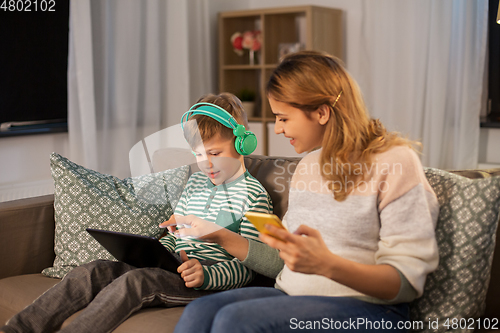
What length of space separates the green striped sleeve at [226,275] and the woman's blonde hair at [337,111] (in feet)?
1.24

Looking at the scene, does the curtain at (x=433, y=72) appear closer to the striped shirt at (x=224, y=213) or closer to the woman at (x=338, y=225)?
the striped shirt at (x=224, y=213)

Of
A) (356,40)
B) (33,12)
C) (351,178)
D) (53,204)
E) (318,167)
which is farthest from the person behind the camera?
(356,40)

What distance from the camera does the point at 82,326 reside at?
46.2 inches

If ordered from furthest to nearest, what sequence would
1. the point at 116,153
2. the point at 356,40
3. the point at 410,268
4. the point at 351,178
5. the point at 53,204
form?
the point at 356,40, the point at 116,153, the point at 53,204, the point at 351,178, the point at 410,268

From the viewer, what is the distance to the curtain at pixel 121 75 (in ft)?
9.52

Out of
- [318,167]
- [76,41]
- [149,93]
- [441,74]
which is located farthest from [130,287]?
[441,74]

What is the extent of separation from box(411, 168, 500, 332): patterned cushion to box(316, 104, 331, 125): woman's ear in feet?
1.09

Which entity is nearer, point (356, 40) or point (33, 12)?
point (33, 12)

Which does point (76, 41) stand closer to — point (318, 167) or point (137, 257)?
point (137, 257)

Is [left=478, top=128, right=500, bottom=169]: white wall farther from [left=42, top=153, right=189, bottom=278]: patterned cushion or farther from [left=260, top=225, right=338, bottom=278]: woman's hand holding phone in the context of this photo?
[left=260, top=225, right=338, bottom=278]: woman's hand holding phone

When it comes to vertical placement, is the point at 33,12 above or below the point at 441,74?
above

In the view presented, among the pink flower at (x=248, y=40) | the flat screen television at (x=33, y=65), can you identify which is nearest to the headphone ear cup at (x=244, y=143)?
the flat screen television at (x=33, y=65)

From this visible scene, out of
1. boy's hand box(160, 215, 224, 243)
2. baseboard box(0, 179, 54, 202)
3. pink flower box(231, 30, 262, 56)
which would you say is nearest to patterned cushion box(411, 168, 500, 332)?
boy's hand box(160, 215, 224, 243)

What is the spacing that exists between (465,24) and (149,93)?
1941 millimetres
